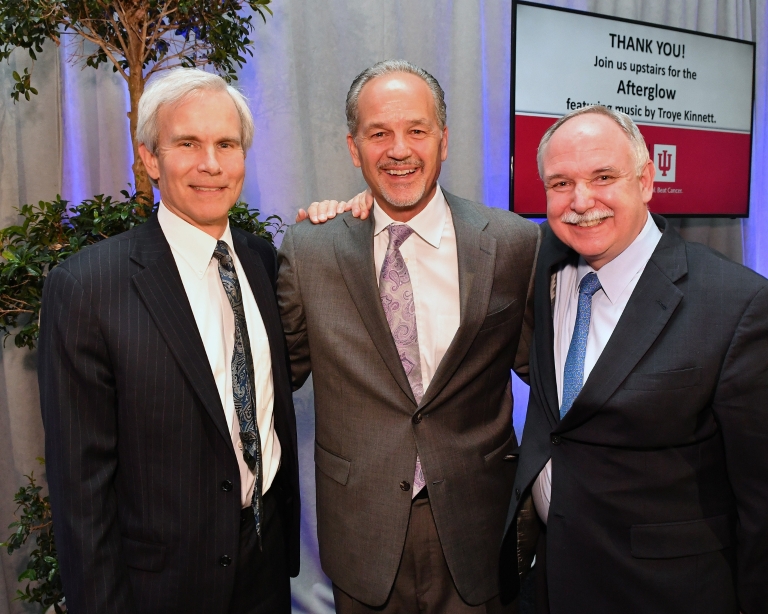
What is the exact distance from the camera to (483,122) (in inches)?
138

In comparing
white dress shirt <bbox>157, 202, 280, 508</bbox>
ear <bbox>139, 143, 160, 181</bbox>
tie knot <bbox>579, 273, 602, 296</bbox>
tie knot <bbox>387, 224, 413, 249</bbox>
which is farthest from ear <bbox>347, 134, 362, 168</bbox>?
tie knot <bbox>579, 273, 602, 296</bbox>

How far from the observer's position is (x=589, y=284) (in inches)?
64.7

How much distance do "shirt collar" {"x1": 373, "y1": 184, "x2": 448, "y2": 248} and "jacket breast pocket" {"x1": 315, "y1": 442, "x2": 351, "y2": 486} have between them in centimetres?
63

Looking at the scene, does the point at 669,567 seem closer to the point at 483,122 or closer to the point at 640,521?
the point at 640,521

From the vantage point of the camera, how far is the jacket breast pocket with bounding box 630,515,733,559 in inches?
56.8

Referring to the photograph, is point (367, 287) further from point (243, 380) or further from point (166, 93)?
point (166, 93)

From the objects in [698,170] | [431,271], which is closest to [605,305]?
[431,271]

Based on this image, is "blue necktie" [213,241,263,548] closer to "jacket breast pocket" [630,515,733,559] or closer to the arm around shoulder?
the arm around shoulder

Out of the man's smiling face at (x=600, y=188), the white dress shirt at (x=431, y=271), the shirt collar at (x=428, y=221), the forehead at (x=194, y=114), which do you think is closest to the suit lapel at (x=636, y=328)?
the man's smiling face at (x=600, y=188)

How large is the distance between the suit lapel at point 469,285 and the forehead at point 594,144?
0.28 m

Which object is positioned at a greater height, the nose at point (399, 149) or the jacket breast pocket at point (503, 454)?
the nose at point (399, 149)

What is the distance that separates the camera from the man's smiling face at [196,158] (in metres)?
1.50

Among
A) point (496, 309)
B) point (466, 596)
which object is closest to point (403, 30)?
point (496, 309)

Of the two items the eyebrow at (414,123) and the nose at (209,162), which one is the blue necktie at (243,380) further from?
the eyebrow at (414,123)
